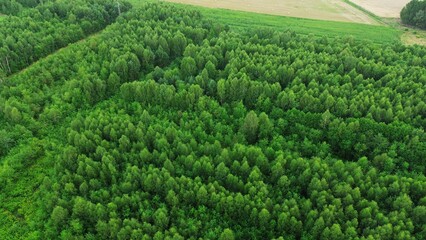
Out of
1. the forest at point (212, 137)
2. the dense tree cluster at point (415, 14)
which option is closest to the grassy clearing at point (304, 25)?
the dense tree cluster at point (415, 14)

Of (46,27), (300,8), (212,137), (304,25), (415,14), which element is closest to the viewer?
(212,137)

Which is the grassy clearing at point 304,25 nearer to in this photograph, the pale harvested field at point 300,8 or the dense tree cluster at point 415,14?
the pale harvested field at point 300,8

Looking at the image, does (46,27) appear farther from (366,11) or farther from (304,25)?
(366,11)

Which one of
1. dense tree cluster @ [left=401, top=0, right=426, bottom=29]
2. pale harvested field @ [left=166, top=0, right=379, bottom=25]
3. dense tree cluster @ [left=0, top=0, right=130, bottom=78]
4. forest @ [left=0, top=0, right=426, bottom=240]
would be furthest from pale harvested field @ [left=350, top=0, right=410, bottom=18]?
dense tree cluster @ [left=0, top=0, right=130, bottom=78]

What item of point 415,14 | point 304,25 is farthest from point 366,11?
point 304,25

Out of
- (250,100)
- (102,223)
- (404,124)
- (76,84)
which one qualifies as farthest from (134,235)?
(404,124)

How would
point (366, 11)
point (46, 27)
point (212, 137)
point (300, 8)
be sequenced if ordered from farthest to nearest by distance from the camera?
point (366, 11), point (300, 8), point (46, 27), point (212, 137)

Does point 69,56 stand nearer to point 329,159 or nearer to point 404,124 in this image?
point 329,159
